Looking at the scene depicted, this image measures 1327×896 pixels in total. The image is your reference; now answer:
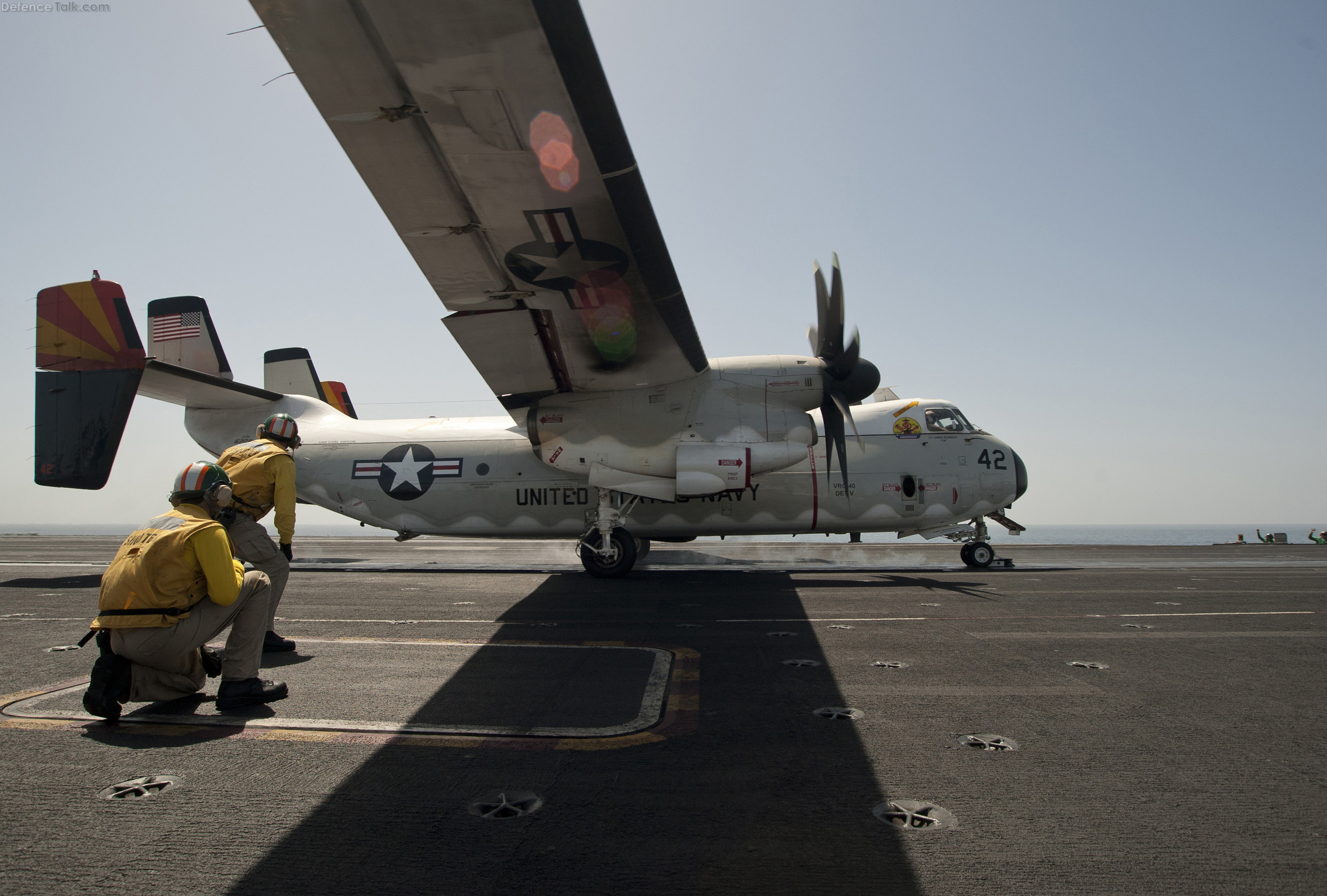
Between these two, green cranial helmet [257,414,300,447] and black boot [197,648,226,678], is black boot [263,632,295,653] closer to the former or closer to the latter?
black boot [197,648,226,678]

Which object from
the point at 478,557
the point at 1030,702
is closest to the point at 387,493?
the point at 478,557

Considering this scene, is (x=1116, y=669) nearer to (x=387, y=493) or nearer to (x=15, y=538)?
(x=387, y=493)

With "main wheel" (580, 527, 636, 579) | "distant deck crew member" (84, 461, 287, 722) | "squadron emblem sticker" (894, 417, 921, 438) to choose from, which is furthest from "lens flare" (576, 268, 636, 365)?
"squadron emblem sticker" (894, 417, 921, 438)

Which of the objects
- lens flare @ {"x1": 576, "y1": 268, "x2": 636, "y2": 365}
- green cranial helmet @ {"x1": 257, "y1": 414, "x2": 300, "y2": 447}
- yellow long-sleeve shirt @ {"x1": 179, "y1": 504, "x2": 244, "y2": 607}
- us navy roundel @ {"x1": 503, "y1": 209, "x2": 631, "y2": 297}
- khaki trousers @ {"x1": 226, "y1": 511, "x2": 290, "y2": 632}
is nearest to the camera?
yellow long-sleeve shirt @ {"x1": 179, "y1": 504, "x2": 244, "y2": 607}

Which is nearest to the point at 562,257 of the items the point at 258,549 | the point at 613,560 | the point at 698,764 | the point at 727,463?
the point at 258,549

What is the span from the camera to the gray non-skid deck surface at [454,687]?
13.2 feet

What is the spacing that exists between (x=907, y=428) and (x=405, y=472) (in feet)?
38.1

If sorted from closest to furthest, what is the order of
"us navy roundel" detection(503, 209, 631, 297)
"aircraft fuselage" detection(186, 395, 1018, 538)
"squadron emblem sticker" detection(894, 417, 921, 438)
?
1. "us navy roundel" detection(503, 209, 631, 297)
2. "aircraft fuselage" detection(186, 395, 1018, 538)
3. "squadron emblem sticker" detection(894, 417, 921, 438)

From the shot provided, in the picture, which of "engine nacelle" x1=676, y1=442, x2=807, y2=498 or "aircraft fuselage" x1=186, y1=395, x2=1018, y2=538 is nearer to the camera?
"engine nacelle" x1=676, y1=442, x2=807, y2=498

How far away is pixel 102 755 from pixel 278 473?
2937 mm

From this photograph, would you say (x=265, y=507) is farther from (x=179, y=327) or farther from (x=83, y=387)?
(x=179, y=327)

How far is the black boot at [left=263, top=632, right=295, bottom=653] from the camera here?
5848mm

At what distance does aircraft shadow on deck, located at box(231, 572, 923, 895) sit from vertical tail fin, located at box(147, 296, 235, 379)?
1506 cm

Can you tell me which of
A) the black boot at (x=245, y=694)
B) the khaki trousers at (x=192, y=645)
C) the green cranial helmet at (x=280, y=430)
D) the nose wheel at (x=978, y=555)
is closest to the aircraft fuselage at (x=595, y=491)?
the nose wheel at (x=978, y=555)
